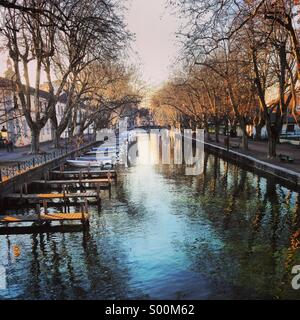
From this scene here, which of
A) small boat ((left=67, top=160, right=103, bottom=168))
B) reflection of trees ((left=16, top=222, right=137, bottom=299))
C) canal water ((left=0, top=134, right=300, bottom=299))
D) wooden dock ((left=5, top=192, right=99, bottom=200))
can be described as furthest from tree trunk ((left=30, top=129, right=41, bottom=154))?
reflection of trees ((left=16, top=222, right=137, bottom=299))

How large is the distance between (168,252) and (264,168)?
1630 centimetres

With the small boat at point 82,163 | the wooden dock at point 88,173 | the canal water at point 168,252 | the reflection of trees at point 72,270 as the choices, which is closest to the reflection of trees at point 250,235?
the canal water at point 168,252

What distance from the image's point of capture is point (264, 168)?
26547mm

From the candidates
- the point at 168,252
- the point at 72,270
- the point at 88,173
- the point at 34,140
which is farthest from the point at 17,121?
the point at 72,270

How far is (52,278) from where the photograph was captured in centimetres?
1028

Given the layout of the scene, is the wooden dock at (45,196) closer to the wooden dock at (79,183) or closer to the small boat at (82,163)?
the wooden dock at (79,183)

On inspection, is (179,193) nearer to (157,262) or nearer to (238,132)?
(157,262)

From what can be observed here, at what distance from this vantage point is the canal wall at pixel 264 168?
21484 millimetres

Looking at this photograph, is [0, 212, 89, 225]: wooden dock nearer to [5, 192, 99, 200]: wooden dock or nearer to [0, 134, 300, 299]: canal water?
[0, 134, 300, 299]: canal water

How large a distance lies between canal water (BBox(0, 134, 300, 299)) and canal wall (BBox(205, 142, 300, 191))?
3.98ft

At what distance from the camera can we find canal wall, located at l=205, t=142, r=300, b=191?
21484mm

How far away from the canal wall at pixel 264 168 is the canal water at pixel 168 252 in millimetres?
1213
